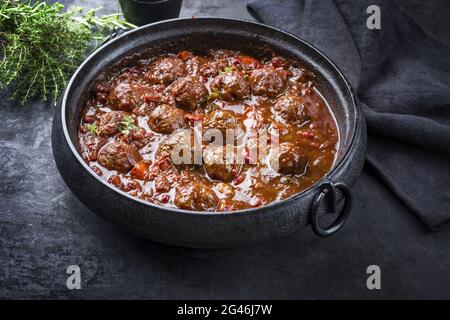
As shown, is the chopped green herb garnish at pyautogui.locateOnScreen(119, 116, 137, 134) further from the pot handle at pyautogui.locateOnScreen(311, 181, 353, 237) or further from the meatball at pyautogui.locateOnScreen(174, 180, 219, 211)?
the pot handle at pyautogui.locateOnScreen(311, 181, 353, 237)

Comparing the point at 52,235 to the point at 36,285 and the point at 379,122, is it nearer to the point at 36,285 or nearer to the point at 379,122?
the point at 36,285

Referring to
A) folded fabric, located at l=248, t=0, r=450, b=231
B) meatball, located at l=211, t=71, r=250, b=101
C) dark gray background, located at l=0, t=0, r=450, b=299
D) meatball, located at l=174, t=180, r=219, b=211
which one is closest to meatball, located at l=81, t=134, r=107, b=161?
dark gray background, located at l=0, t=0, r=450, b=299

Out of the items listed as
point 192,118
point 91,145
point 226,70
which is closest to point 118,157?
point 91,145

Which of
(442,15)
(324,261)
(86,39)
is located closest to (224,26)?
(86,39)

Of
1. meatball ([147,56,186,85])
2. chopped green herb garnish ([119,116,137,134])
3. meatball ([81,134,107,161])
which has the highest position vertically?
meatball ([147,56,186,85])

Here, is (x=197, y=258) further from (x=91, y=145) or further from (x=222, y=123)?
(x=91, y=145)

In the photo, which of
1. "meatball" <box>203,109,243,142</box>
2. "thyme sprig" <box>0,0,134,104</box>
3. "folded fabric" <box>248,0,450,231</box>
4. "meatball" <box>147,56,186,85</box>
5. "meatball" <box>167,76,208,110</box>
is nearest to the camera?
"meatball" <box>203,109,243,142</box>
